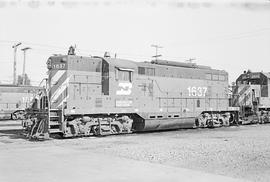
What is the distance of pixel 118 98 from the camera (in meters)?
15.7

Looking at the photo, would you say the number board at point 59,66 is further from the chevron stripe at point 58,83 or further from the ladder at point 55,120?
the ladder at point 55,120

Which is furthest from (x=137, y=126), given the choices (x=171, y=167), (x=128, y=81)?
(x=171, y=167)

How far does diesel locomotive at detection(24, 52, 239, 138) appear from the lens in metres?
14.4

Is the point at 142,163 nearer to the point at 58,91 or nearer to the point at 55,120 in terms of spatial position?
the point at 55,120

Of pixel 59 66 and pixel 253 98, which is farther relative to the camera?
pixel 253 98

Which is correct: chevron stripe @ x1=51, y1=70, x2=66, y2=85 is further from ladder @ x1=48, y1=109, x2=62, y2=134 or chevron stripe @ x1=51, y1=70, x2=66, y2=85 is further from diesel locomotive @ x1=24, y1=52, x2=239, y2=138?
ladder @ x1=48, y1=109, x2=62, y2=134

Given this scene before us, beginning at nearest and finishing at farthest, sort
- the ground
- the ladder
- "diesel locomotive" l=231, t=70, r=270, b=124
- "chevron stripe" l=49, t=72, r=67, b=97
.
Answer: the ground, the ladder, "chevron stripe" l=49, t=72, r=67, b=97, "diesel locomotive" l=231, t=70, r=270, b=124

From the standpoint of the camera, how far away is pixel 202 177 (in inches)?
263

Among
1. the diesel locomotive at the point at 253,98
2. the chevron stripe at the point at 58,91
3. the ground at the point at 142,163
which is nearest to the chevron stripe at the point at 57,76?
the chevron stripe at the point at 58,91

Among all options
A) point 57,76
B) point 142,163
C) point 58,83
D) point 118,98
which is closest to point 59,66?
point 57,76

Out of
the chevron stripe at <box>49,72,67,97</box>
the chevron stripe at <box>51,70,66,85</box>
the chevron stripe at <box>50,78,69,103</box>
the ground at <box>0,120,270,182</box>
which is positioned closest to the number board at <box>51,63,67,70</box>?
the chevron stripe at <box>51,70,66,85</box>

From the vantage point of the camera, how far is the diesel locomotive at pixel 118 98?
47.2 ft

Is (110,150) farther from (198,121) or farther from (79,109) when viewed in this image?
(198,121)

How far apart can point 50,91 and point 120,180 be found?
897cm
